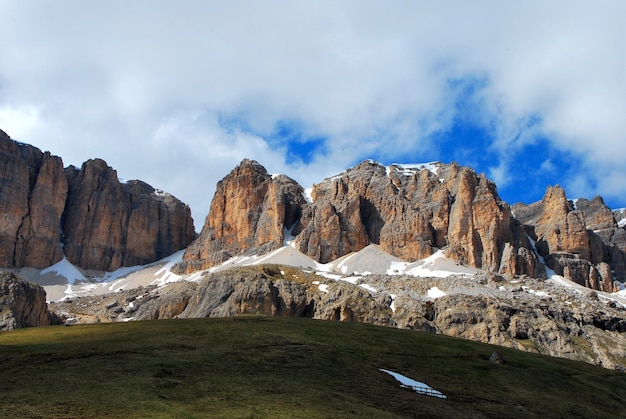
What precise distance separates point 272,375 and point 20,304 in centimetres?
9577

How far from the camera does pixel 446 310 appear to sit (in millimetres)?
158875

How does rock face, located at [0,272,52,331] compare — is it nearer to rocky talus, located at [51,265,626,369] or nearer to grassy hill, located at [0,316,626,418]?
rocky talus, located at [51,265,626,369]

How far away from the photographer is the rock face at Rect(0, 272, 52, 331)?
12125 cm

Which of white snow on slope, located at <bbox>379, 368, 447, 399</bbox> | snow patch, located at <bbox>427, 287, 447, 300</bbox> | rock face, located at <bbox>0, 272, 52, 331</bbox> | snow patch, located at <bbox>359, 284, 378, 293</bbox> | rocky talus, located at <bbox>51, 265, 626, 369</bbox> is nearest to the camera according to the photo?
white snow on slope, located at <bbox>379, 368, 447, 399</bbox>

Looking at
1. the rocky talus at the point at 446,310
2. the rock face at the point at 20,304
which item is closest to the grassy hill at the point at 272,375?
the rock face at the point at 20,304

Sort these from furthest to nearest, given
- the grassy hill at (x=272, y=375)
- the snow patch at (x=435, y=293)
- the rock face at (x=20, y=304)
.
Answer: the snow patch at (x=435, y=293) < the rock face at (x=20, y=304) < the grassy hill at (x=272, y=375)

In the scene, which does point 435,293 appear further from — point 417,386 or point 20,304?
point 417,386

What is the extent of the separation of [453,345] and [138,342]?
4128cm

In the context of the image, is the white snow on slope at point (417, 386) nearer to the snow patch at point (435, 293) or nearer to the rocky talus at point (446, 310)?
the rocky talus at point (446, 310)

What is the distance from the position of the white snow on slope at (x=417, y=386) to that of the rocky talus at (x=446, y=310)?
85303 millimetres

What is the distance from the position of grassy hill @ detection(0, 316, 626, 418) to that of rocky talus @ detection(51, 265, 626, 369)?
65855 millimetres

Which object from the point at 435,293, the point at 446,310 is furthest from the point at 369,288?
the point at 446,310

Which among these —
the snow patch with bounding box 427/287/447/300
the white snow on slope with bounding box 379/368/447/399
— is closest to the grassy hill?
the white snow on slope with bounding box 379/368/447/399

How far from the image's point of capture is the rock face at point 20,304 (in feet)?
398
